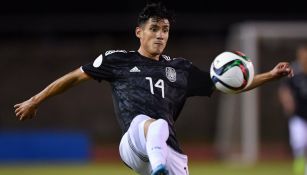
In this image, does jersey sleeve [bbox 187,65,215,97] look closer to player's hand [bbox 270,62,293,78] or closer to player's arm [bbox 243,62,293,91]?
player's arm [bbox 243,62,293,91]

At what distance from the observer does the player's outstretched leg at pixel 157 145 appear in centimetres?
689

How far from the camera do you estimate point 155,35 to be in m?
8.01

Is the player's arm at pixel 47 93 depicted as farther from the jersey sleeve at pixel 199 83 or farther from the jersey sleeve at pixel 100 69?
the jersey sleeve at pixel 199 83

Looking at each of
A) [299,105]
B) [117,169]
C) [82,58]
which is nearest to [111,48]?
[82,58]

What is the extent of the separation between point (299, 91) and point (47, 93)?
8191 millimetres

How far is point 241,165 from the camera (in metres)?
17.8

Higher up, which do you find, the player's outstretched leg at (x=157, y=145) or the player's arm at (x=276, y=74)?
the player's arm at (x=276, y=74)

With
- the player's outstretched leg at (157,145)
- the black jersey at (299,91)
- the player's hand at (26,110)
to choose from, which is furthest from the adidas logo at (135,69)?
the black jersey at (299,91)

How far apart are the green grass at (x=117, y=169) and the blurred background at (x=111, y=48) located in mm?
2180

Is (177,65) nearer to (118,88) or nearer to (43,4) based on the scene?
(118,88)

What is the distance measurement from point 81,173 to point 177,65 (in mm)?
7185

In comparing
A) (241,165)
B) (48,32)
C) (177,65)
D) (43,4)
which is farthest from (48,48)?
(177,65)

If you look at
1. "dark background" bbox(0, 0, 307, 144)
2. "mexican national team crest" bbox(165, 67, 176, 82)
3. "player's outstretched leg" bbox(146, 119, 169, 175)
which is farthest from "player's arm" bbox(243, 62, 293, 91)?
"dark background" bbox(0, 0, 307, 144)

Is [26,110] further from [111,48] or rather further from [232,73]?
[111,48]
